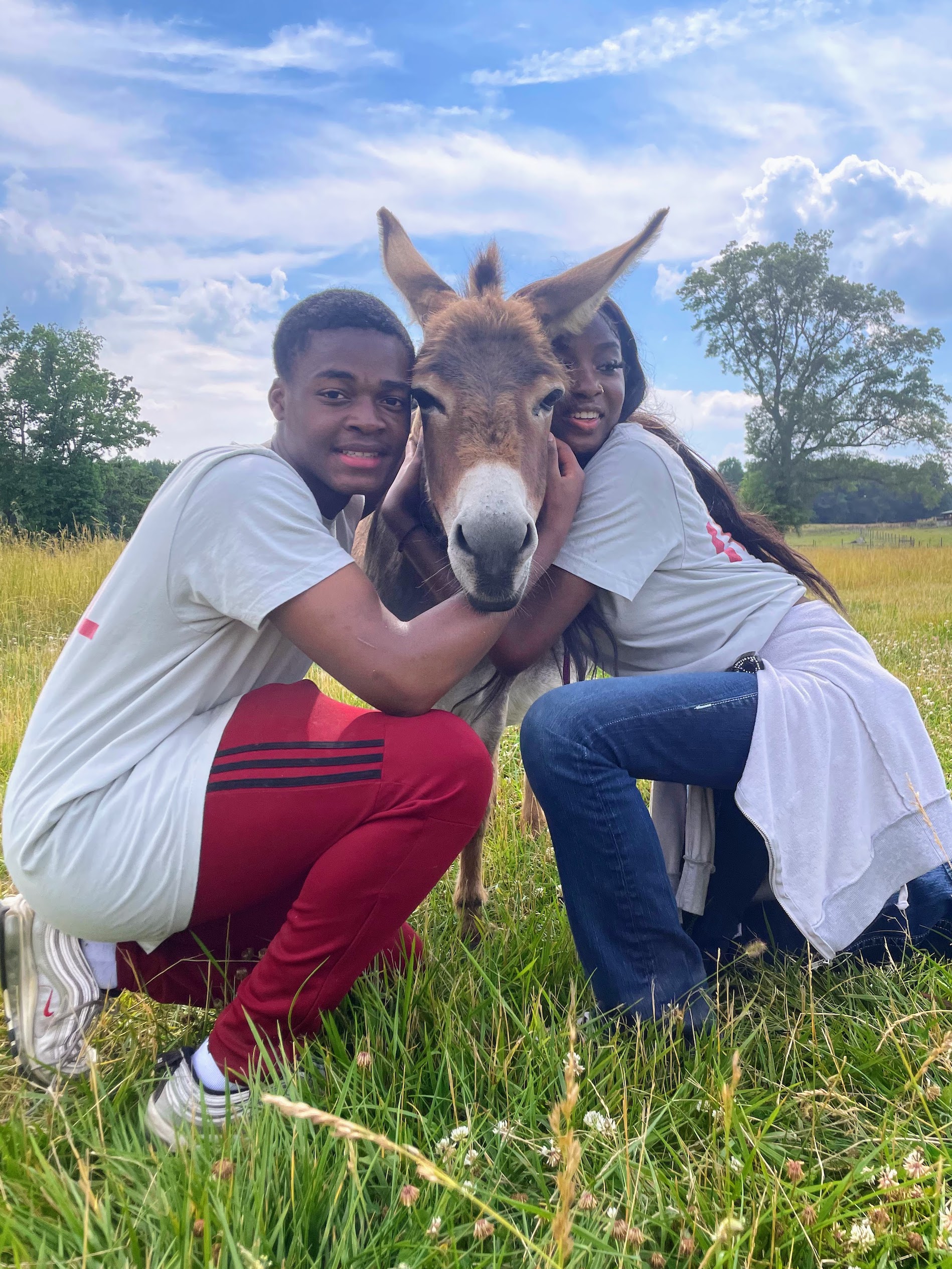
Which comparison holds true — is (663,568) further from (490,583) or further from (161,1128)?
(161,1128)

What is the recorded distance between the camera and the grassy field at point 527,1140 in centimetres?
135

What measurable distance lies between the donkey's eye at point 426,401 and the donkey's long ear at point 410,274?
1.99ft

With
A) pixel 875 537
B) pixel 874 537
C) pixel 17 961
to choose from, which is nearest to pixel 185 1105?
pixel 17 961

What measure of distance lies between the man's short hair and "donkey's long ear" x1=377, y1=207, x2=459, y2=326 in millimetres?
612

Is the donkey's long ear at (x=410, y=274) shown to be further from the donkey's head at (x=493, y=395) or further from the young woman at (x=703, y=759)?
the young woman at (x=703, y=759)

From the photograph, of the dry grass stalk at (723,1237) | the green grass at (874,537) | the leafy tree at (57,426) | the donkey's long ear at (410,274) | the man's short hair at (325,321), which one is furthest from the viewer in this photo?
the leafy tree at (57,426)

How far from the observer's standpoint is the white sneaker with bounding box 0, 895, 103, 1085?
203 cm

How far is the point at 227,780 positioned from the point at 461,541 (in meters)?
0.86

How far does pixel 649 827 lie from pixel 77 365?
46.2m

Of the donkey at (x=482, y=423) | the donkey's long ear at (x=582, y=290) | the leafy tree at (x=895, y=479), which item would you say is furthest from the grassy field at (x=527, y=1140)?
the leafy tree at (x=895, y=479)

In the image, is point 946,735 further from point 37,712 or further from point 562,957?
point 37,712

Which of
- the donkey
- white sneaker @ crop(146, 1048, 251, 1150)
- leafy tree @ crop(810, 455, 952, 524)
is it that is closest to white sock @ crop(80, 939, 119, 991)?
white sneaker @ crop(146, 1048, 251, 1150)

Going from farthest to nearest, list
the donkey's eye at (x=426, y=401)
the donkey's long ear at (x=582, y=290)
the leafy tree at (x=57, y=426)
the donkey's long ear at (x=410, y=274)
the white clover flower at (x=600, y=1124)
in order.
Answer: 1. the leafy tree at (x=57, y=426)
2. the donkey's long ear at (x=410, y=274)
3. the donkey's long ear at (x=582, y=290)
4. the donkey's eye at (x=426, y=401)
5. the white clover flower at (x=600, y=1124)

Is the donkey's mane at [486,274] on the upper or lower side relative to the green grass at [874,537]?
upper
